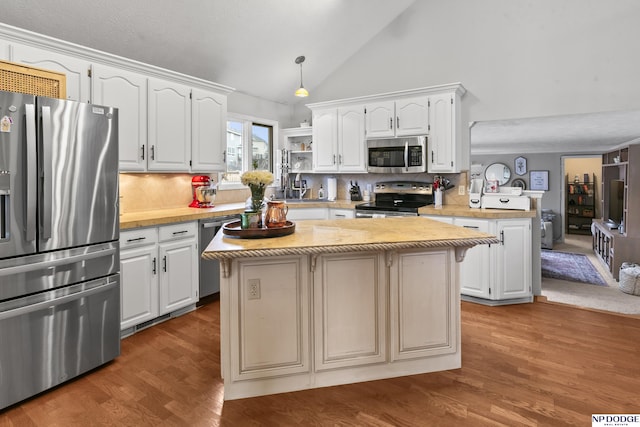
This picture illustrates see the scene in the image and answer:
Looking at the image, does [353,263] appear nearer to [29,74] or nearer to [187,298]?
[187,298]

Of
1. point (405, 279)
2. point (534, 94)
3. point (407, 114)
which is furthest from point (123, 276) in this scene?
point (534, 94)

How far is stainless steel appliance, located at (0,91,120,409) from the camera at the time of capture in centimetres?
204

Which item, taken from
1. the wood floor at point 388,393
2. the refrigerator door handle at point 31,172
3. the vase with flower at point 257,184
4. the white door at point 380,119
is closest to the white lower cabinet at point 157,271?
the wood floor at point 388,393

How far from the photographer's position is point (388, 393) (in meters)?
2.20

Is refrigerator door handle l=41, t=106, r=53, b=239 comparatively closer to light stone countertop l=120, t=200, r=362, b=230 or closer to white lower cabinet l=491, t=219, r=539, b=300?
light stone countertop l=120, t=200, r=362, b=230

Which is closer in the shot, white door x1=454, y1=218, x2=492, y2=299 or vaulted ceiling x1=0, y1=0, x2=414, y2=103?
vaulted ceiling x1=0, y1=0, x2=414, y2=103

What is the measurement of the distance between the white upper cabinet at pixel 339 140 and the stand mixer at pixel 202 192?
1.65 metres

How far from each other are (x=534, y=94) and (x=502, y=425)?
11.8 feet

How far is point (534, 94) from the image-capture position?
4102mm

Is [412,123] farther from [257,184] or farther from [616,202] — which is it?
[616,202]

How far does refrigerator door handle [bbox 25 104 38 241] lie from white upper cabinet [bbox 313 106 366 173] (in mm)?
3445

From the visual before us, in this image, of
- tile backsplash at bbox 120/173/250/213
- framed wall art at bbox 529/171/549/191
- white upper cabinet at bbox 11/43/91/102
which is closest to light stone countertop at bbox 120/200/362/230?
tile backsplash at bbox 120/173/250/213

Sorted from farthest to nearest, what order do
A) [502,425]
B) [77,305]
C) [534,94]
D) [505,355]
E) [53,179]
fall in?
1. [534,94]
2. [505,355]
3. [77,305]
4. [53,179]
5. [502,425]

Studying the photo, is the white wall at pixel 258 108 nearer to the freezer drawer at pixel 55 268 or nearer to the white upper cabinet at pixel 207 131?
the white upper cabinet at pixel 207 131
